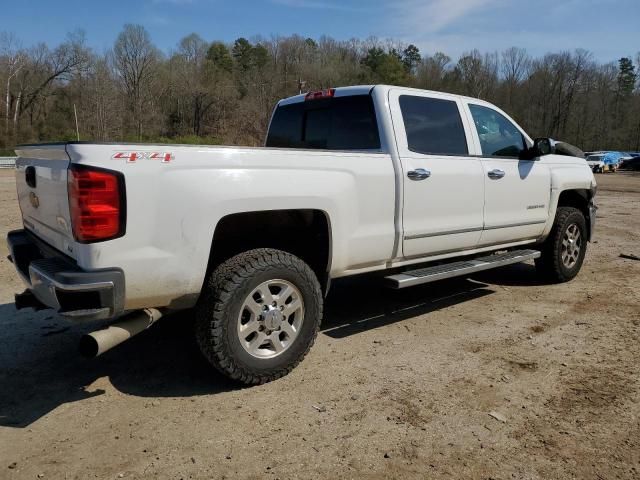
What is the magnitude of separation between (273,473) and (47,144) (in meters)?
2.41

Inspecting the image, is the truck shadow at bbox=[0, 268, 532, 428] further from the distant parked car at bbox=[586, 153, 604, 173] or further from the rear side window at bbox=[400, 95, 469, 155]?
the distant parked car at bbox=[586, 153, 604, 173]

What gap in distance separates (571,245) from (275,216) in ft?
14.0

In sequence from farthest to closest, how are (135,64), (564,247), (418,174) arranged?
(135,64) < (564,247) < (418,174)

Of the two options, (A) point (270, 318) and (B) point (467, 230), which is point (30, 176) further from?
(B) point (467, 230)

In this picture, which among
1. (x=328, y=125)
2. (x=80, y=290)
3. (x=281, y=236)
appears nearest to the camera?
(x=80, y=290)

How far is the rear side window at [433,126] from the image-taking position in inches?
178

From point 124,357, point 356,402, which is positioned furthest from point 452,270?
point 124,357

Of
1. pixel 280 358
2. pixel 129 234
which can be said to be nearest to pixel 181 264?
pixel 129 234

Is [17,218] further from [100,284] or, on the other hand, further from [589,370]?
[589,370]

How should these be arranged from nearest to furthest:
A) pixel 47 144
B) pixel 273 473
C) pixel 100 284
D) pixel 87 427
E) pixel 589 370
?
pixel 273 473, pixel 100 284, pixel 87 427, pixel 47 144, pixel 589 370

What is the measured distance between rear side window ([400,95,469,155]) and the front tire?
5.35 ft

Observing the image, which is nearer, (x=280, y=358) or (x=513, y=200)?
(x=280, y=358)

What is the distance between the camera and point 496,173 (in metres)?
5.11

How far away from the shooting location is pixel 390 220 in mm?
4184
